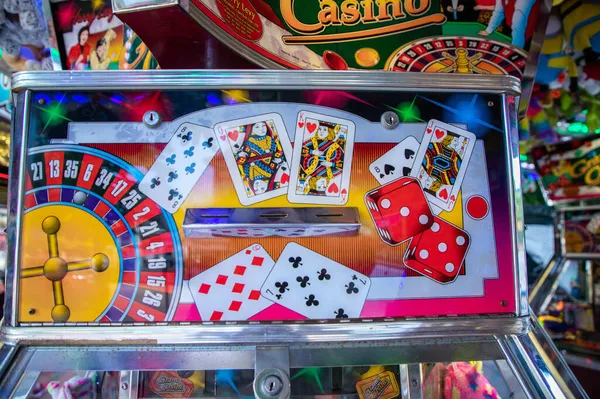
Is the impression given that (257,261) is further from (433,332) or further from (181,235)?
(433,332)

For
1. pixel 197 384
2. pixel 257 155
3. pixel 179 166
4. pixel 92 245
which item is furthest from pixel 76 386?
pixel 257 155

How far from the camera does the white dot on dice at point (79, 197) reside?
1.40 meters

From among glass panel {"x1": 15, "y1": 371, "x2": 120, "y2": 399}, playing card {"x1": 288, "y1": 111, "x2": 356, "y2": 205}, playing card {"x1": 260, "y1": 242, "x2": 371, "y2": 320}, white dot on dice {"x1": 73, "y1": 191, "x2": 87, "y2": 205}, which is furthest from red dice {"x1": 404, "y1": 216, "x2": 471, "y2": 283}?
glass panel {"x1": 15, "y1": 371, "x2": 120, "y2": 399}

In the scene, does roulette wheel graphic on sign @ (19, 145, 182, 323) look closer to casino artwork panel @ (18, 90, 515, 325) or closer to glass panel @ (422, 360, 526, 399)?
casino artwork panel @ (18, 90, 515, 325)

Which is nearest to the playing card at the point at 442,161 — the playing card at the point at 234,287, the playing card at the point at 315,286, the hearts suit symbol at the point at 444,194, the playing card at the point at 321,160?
the hearts suit symbol at the point at 444,194

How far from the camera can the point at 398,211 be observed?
1.46 metres

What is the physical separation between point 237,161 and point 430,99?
71 centimetres

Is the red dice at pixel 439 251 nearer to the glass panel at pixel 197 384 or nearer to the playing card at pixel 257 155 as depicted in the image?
the playing card at pixel 257 155

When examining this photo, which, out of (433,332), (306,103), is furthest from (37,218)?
(433,332)

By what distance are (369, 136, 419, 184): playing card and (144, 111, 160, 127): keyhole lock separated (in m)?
0.74

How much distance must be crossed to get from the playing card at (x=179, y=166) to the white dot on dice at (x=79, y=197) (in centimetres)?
18

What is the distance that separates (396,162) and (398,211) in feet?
0.56

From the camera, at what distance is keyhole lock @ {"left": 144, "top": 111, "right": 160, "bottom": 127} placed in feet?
4.71

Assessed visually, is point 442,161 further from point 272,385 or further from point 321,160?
point 272,385
